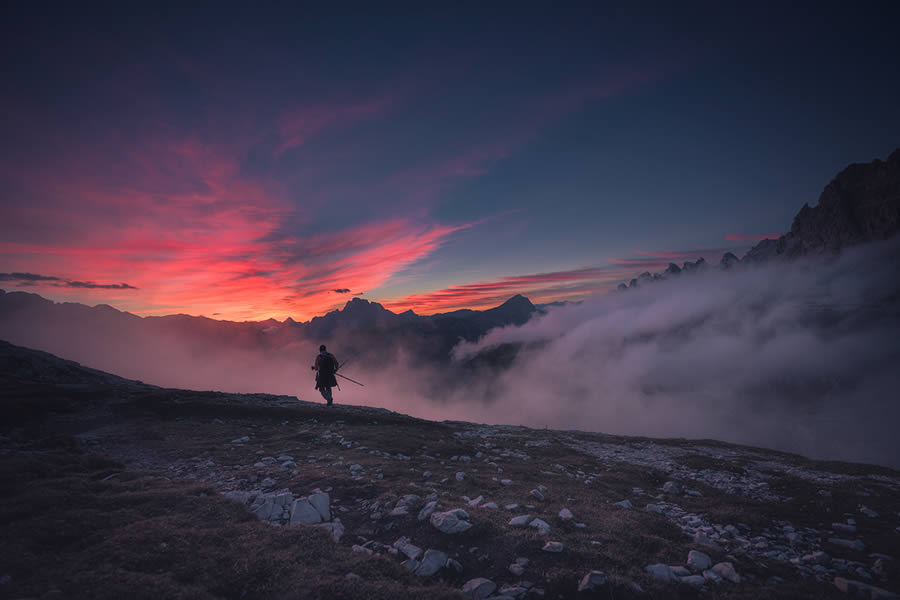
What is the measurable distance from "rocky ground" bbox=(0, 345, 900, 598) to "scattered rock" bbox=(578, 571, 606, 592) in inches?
1.1

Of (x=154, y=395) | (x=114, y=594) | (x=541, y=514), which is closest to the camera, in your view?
(x=114, y=594)

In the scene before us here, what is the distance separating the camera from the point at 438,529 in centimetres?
771

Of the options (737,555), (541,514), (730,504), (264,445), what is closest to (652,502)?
(730,504)

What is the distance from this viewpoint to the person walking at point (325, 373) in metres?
27.9

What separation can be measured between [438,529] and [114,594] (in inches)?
220

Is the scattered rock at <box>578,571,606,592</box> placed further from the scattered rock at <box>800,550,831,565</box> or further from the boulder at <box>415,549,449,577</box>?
the scattered rock at <box>800,550,831,565</box>

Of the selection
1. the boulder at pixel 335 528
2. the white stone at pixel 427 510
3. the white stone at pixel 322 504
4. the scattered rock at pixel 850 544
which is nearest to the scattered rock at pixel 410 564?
the white stone at pixel 427 510

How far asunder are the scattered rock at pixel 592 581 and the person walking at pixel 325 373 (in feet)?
82.0

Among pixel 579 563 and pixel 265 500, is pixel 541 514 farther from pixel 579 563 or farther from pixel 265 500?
pixel 265 500

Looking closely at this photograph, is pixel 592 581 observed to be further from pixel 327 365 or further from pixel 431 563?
pixel 327 365

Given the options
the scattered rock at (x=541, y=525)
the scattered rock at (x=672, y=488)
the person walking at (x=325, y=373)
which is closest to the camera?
the scattered rock at (x=541, y=525)

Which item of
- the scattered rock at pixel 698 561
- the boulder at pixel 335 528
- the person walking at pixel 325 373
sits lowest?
the scattered rock at pixel 698 561

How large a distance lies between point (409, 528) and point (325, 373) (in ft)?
73.4

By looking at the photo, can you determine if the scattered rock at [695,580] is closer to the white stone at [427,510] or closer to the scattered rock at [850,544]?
the white stone at [427,510]
